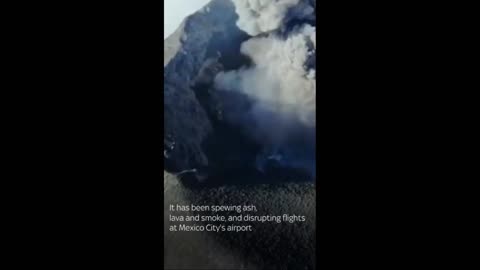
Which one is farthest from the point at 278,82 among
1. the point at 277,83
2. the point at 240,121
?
the point at 240,121

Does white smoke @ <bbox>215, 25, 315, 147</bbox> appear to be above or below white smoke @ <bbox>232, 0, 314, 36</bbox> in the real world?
below

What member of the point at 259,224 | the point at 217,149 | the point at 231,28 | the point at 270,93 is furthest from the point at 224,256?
the point at 231,28

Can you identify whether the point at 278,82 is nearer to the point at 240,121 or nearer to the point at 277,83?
the point at 277,83

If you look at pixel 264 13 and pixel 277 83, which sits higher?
pixel 264 13

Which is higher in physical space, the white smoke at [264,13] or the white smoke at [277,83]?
the white smoke at [264,13]

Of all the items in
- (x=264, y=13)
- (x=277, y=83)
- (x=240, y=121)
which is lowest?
(x=240, y=121)

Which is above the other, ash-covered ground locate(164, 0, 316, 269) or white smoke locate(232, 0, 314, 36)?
white smoke locate(232, 0, 314, 36)
